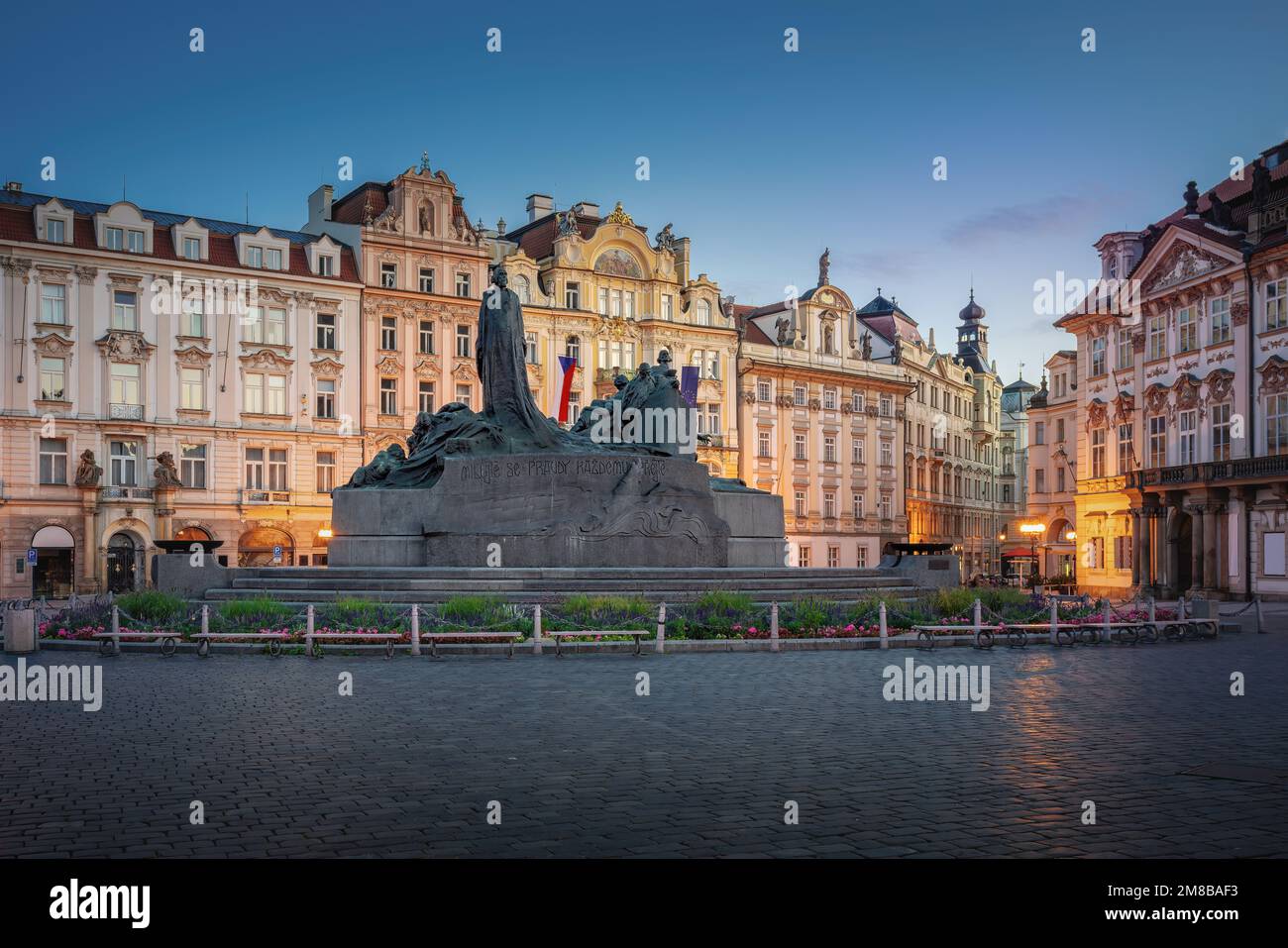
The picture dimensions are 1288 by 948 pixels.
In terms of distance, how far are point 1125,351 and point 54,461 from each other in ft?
145

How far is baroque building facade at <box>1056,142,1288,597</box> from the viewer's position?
156 feet

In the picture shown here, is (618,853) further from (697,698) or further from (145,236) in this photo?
(145,236)

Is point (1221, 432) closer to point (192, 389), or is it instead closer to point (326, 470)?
point (326, 470)

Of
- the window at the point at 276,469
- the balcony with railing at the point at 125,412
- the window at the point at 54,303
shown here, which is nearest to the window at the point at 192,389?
the balcony with railing at the point at 125,412

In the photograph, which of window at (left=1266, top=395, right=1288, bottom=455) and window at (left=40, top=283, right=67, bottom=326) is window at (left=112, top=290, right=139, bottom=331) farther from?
window at (left=1266, top=395, right=1288, bottom=455)

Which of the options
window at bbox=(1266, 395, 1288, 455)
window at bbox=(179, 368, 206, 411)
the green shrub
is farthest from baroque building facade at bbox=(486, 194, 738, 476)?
the green shrub

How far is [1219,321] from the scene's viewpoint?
50.4m

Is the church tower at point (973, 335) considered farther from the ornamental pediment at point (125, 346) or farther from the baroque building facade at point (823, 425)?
the ornamental pediment at point (125, 346)

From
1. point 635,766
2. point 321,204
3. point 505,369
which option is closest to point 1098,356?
point 505,369

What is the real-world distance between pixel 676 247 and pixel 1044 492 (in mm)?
Result: 24511

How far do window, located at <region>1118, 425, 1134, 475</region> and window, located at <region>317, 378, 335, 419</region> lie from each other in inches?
1370

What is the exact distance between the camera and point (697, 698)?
15000 millimetres

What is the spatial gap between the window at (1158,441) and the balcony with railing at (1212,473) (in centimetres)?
73

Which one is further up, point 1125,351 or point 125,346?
point 125,346
